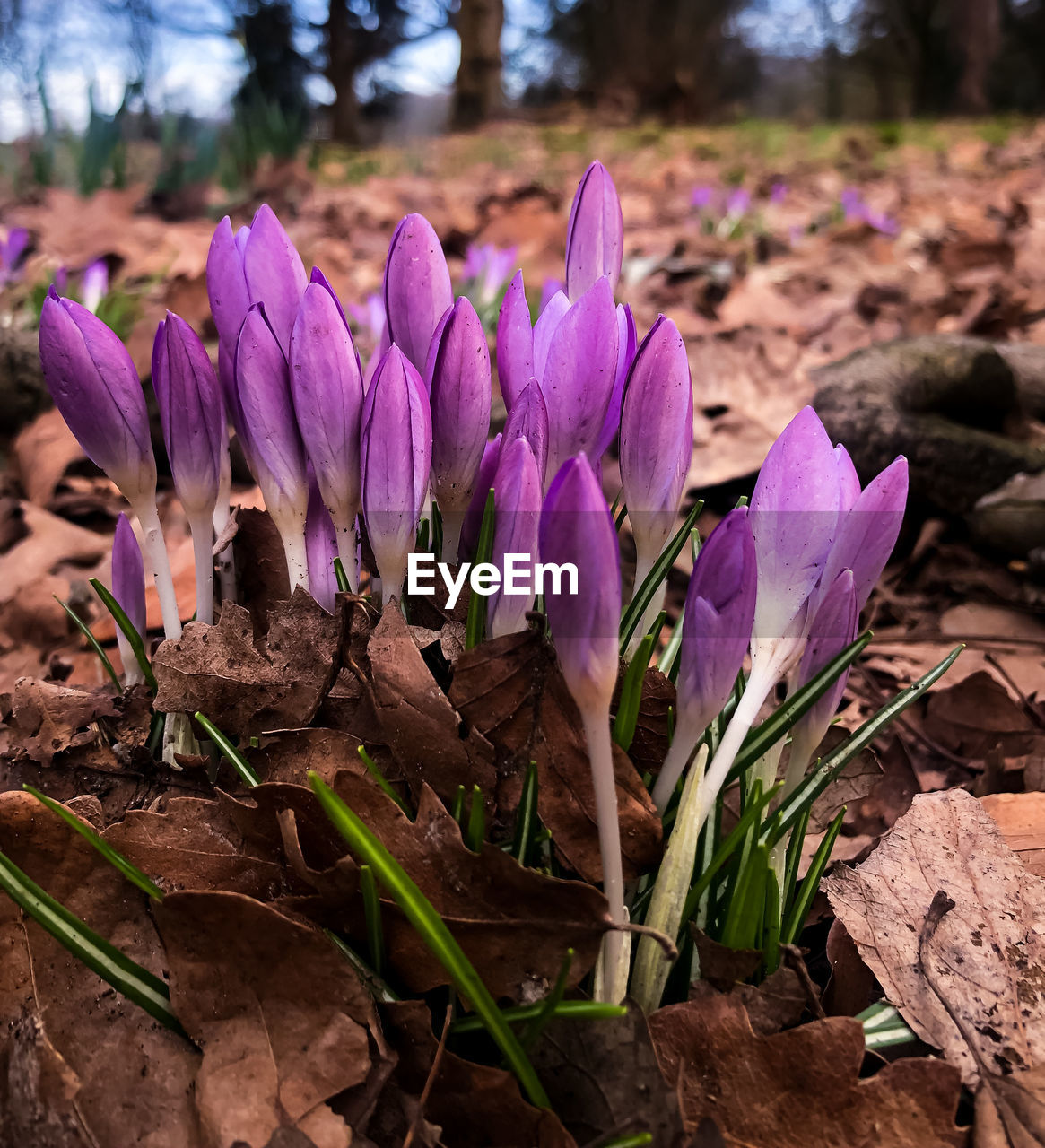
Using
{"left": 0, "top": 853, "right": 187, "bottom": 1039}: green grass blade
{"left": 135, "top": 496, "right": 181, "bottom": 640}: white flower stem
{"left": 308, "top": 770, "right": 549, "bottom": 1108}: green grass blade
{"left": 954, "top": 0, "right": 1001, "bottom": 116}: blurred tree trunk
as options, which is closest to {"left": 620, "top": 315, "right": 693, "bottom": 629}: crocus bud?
{"left": 308, "top": 770, "right": 549, "bottom": 1108}: green grass blade

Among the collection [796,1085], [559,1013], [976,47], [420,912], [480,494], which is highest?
[976,47]

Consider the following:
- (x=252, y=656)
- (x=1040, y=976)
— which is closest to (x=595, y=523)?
(x=252, y=656)

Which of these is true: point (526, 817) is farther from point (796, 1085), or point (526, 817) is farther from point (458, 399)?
point (458, 399)

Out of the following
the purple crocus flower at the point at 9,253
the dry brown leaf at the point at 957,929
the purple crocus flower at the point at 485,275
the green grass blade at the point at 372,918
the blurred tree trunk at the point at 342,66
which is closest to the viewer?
the green grass blade at the point at 372,918

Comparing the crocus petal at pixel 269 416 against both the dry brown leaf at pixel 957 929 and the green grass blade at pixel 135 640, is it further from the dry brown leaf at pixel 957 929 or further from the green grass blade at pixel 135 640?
the dry brown leaf at pixel 957 929

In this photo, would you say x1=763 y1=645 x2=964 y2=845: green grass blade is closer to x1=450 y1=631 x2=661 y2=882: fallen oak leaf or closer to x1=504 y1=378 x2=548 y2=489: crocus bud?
x1=450 y1=631 x2=661 y2=882: fallen oak leaf

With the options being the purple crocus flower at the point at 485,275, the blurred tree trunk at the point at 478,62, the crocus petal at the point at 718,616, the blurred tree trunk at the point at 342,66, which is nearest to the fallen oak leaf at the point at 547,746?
the crocus petal at the point at 718,616

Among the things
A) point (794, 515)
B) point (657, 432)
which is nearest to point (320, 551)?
point (657, 432)
